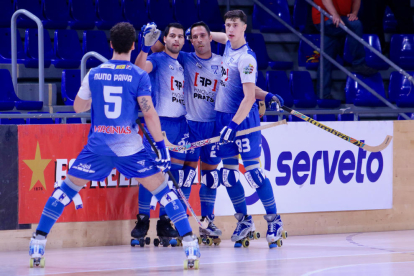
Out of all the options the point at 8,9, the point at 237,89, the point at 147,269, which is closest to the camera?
the point at 147,269

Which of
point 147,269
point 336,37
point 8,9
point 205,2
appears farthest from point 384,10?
point 147,269

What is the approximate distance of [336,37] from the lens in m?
11.3

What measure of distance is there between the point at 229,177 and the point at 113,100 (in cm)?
210

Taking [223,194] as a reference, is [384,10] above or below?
above

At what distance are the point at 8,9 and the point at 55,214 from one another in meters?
5.63

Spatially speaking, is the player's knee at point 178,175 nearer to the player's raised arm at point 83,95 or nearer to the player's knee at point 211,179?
the player's knee at point 211,179

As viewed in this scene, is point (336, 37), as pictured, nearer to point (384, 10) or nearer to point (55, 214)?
point (384, 10)

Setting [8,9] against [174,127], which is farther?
[8,9]

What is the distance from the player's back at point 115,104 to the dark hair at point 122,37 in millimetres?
135

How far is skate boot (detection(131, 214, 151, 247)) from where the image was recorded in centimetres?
748

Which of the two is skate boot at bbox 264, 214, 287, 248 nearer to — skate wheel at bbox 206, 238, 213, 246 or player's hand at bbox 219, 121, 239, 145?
skate wheel at bbox 206, 238, 213, 246

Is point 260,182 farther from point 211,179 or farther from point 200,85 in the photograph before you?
point 200,85

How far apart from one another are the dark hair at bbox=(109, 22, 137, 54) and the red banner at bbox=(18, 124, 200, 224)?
1785 mm

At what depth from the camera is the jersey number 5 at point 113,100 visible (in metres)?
5.89
